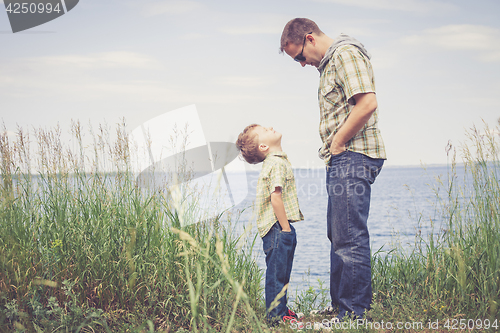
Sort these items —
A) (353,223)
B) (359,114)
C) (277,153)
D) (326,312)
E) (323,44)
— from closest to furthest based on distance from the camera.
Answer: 1. (359,114)
2. (353,223)
3. (323,44)
4. (277,153)
5. (326,312)

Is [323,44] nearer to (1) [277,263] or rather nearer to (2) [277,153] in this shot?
(2) [277,153]

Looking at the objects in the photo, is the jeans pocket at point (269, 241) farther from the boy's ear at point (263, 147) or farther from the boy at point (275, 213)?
the boy's ear at point (263, 147)

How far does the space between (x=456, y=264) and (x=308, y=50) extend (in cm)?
192

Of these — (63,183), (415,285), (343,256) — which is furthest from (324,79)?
(63,183)

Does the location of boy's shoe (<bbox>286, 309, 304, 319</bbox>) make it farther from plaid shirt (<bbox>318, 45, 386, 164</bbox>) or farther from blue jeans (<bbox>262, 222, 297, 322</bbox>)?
plaid shirt (<bbox>318, 45, 386, 164</bbox>)

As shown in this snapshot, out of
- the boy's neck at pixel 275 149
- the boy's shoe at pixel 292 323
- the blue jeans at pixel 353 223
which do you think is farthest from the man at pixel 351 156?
the boy's neck at pixel 275 149

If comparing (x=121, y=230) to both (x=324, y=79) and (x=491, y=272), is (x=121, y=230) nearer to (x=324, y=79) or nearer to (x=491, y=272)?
(x=324, y=79)

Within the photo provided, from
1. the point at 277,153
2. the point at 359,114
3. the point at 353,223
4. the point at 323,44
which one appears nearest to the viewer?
the point at 359,114

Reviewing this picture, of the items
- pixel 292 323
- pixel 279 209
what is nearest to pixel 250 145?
pixel 279 209

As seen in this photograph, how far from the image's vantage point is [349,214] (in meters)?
2.46

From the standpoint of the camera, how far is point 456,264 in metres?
2.75

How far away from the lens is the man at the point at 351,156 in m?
2.38

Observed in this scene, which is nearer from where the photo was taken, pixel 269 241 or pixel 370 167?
pixel 370 167

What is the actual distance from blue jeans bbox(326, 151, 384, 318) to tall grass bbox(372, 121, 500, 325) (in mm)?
164
